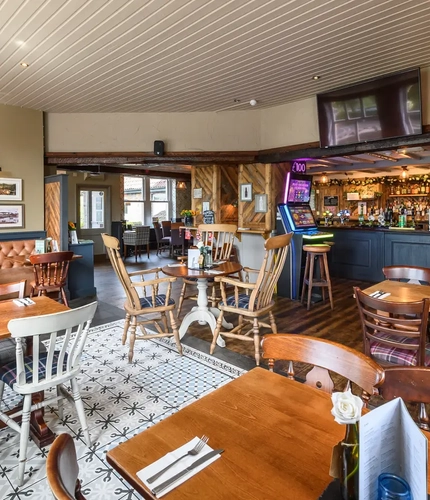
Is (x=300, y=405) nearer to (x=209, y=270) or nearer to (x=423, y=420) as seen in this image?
(x=423, y=420)

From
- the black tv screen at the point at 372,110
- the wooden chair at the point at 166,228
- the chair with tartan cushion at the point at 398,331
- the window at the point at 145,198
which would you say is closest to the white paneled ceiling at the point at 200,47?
the black tv screen at the point at 372,110

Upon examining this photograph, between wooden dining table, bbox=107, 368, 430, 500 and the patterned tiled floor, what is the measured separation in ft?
3.77

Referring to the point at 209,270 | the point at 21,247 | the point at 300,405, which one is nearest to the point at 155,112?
the point at 21,247

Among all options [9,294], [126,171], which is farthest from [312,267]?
[126,171]

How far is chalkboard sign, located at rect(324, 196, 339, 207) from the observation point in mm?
12023

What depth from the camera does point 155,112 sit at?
242 inches

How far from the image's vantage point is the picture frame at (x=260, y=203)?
21.1ft

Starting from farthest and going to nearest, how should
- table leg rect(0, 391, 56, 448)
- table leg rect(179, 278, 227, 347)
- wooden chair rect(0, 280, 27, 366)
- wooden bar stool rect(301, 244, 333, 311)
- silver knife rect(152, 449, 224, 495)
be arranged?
1. wooden bar stool rect(301, 244, 333, 311)
2. table leg rect(179, 278, 227, 347)
3. wooden chair rect(0, 280, 27, 366)
4. table leg rect(0, 391, 56, 448)
5. silver knife rect(152, 449, 224, 495)

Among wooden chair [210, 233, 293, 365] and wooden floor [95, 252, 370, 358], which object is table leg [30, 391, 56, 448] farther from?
wooden floor [95, 252, 370, 358]

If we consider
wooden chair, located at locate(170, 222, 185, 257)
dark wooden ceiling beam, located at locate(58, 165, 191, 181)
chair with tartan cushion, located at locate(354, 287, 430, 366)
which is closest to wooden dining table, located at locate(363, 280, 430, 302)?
chair with tartan cushion, located at locate(354, 287, 430, 366)

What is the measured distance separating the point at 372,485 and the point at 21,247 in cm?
620

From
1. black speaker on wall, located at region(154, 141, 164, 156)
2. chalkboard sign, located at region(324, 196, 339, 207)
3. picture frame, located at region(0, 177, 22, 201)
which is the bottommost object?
picture frame, located at region(0, 177, 22, 201)

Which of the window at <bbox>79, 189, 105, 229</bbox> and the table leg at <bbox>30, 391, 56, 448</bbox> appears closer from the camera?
the table leg at <bbox>30, 391, 56, 448</bbox>

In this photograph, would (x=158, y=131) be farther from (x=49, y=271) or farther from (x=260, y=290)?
(x=260, y=290)
